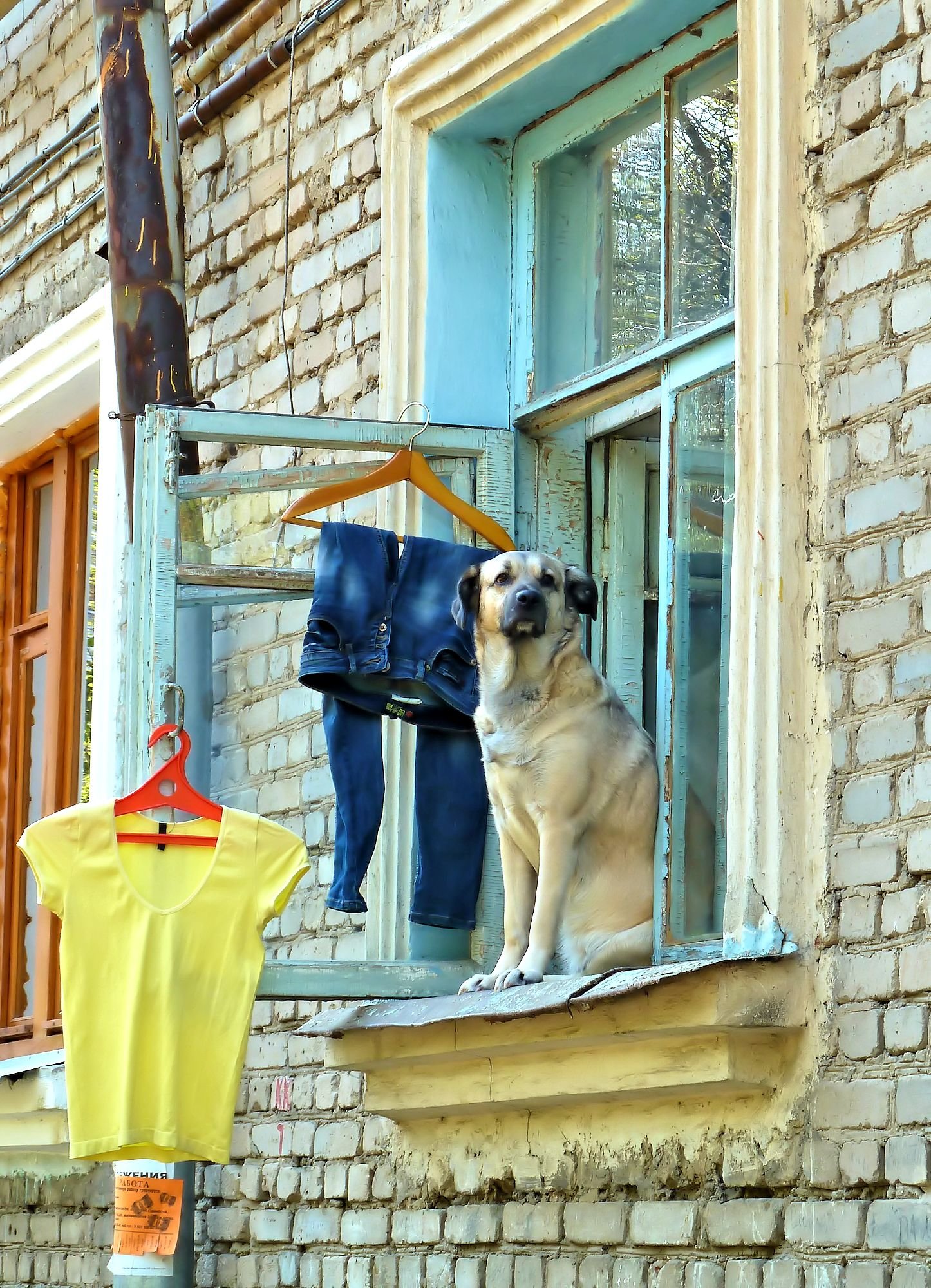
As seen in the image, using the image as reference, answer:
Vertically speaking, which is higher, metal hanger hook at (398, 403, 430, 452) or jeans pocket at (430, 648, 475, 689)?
metal hanger hook at (398, 403, 430, 452)

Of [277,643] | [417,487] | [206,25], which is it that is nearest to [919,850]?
[417,487]

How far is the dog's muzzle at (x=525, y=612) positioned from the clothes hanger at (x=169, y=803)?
0.81 metres

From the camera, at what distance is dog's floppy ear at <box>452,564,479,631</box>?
17.6ft

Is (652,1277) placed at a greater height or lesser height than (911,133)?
lesser

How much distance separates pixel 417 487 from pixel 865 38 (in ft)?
5.59

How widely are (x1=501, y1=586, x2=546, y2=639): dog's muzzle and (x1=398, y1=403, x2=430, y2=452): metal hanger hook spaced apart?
74 centimetres

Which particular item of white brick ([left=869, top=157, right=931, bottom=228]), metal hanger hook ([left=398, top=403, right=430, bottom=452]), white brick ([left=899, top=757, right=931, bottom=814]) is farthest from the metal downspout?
white brick ([left=899, top=757, right=931, bottom=814])

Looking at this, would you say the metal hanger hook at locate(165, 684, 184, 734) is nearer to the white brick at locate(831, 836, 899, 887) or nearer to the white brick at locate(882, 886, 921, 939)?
the white brick at locate(831, 836, 899, 887)

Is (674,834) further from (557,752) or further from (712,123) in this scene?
(712,123)

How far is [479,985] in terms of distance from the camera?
5.15 metres

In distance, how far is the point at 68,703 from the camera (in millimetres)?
8273

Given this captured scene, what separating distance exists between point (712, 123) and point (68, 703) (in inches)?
149

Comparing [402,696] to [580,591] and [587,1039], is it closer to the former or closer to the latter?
[580,591]

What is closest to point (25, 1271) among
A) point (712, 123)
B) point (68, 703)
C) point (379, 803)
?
point (68, 703)
